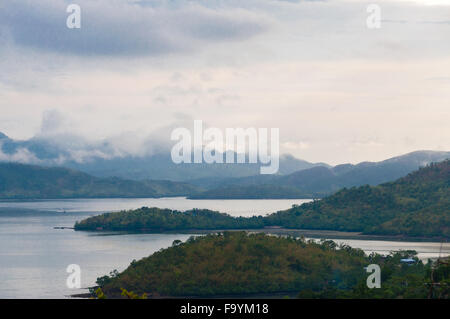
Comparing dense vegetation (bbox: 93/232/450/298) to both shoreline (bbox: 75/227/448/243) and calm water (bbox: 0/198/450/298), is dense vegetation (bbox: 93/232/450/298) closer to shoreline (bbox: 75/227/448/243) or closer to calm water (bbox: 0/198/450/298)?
calm water (bbox: 0/198/450/298)

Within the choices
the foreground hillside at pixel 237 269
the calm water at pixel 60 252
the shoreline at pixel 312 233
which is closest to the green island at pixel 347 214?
the shoreline at pixel 312 233

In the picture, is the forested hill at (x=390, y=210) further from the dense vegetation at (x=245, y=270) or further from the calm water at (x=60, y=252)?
the dense vegetation at (x=245, y=270)

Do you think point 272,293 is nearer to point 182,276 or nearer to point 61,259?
point 182,276

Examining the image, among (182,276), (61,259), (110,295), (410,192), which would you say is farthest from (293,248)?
(410,192)

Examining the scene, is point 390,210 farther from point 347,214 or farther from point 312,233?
point 312,233

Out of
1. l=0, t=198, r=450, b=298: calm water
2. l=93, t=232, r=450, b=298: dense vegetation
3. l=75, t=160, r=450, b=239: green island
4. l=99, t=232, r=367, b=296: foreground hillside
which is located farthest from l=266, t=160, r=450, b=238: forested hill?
l=99, t=232, r=367, b=296: foreground hillside

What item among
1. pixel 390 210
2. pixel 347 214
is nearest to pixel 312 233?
pixel 347 214
